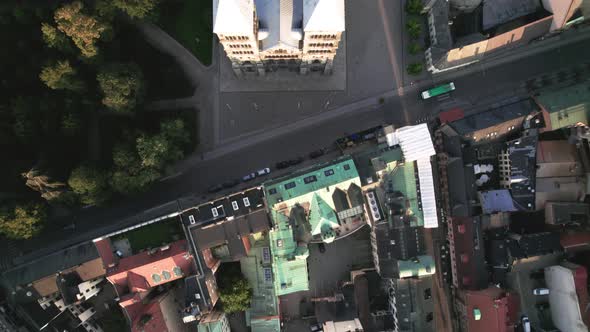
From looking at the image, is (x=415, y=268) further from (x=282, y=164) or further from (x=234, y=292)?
(x=234, y=292)

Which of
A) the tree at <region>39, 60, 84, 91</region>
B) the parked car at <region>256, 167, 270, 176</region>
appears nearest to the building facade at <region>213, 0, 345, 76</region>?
the parked car at <region>256, 167, 270, 176</region>

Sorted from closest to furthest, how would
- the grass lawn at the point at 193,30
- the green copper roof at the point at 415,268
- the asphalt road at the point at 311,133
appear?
the green copper roof at the point at 415,268 < the asphalt road at the point at 311,133 < the grass lawn at the point at 193,30

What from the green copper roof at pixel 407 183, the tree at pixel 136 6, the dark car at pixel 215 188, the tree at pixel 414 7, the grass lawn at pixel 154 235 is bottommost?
the grass lawn at pixel 154 235

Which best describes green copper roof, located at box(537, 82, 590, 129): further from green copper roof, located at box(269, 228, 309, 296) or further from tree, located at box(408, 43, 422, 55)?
green copper roof, located at box(269, 228, 309, 296)

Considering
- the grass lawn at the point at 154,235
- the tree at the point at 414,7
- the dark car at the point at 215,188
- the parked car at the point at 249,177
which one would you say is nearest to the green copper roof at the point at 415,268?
the parked car at the point at 249,177

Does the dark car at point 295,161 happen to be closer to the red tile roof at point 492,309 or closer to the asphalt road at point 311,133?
the asphalt road at point 311,133

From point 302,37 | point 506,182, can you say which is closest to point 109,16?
point 302,37
